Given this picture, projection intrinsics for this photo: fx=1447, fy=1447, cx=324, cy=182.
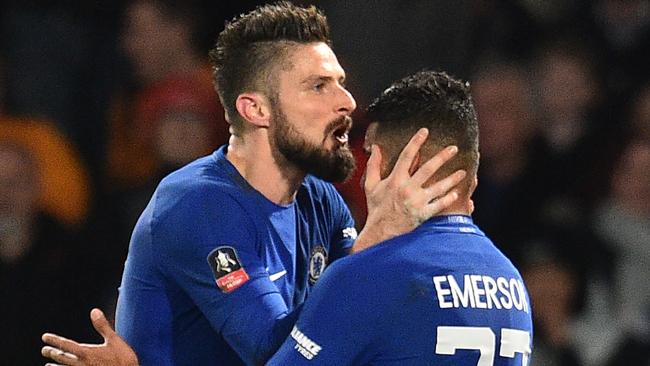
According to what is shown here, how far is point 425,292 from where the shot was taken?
3385mm

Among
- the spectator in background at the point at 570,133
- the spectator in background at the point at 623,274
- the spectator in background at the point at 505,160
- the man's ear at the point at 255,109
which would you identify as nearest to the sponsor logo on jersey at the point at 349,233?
the man's ear at the point at 255,109

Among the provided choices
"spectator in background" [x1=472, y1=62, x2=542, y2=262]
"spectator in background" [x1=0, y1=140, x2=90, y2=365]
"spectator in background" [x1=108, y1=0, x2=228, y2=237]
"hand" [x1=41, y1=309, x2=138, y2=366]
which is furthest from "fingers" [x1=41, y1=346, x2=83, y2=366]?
"spectator in background" [x1=472, y1=62, x2=542, y2=262]

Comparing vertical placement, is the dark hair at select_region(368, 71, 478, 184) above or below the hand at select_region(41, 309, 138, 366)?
above

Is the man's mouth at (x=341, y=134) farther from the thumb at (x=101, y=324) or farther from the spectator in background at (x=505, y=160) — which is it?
the spectator in background at (x=505, y=160)

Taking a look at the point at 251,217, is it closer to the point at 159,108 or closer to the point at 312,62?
the point at 312,62

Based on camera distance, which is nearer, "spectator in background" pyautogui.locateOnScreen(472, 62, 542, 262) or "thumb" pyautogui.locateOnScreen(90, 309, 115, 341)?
"thumb" pyautogui.locateOnScreen(90, 309, 115, 341)

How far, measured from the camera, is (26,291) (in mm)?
6305

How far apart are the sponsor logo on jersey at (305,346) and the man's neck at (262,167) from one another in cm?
66

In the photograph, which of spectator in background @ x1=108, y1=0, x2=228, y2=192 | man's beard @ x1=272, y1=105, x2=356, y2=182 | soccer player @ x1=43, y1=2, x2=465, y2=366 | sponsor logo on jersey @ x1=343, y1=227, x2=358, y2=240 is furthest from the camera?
spectator in background @ x1=108, y1=0, x2=228, y2=192

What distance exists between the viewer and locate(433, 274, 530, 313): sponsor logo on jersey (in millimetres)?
3396

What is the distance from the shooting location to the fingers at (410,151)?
3.46m

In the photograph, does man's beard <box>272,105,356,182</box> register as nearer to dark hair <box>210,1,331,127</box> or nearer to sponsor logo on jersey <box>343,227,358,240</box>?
dark hair <box>210,1,331,127</box>

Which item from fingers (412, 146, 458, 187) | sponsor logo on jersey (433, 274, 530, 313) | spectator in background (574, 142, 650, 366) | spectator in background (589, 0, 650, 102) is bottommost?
spectator in background (574, 142, 650, 366)

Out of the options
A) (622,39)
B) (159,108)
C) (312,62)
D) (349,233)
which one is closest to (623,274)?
(622,39)
